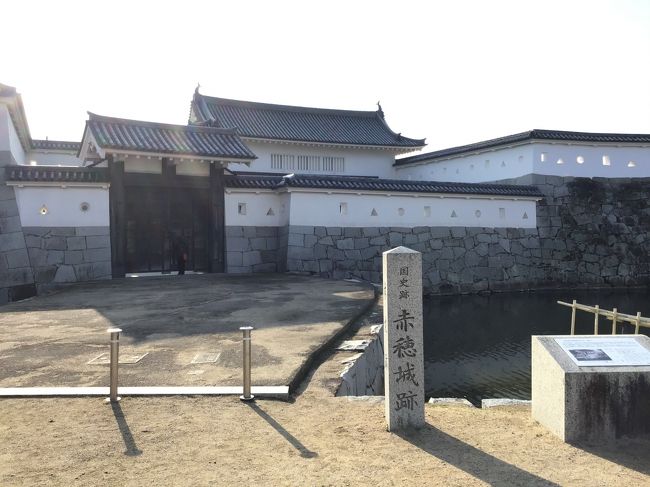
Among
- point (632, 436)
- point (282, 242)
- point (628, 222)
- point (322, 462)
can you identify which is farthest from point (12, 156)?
point (628, 222)

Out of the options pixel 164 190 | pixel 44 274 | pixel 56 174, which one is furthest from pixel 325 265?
pixel 56 174

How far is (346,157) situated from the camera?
984 inches

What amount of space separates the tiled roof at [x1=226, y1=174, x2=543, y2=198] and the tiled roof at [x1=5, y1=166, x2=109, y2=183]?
392cm

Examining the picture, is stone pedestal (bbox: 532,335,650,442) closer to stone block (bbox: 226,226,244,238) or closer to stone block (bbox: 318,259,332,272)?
stone block (bbox: 318,259,332,272)

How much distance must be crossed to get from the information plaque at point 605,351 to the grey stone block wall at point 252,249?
42.1ft

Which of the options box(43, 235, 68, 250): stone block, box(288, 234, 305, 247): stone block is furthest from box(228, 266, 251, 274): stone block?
box(43, 235, 68, 250): stone block

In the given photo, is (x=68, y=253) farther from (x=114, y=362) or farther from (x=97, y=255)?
(x=114, y=362)

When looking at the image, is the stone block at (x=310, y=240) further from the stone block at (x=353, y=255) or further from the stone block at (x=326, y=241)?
the stone block at (x=353, y=255)

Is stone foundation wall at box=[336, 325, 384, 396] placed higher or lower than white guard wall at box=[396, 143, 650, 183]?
lower

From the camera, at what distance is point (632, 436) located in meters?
4.19

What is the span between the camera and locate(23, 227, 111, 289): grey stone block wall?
13.9m

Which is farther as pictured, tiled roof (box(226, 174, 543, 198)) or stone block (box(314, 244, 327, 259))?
stone block (box(314, 244, 327, 259))

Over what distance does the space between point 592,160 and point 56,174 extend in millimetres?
20795

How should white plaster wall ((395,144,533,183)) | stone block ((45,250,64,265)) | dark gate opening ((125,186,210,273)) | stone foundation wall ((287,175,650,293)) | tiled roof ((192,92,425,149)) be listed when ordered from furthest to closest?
1. tiled roof ((192,92,425,149))
2. white plaster wall ((395,144,533,183))
3. stone foundation wall ((287,175,650,293))
4. dark gate opening ((125,186,210,273))
5. stone block ((45,250,64,265))
